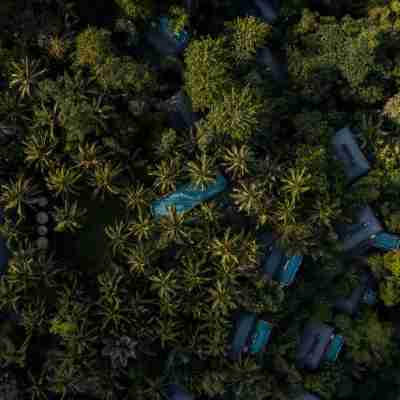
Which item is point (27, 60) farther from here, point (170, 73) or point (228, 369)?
point (228, 369)

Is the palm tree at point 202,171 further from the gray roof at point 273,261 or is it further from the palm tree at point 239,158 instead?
the gray roof at point 273,261

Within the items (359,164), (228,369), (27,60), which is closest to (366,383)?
(228,369)

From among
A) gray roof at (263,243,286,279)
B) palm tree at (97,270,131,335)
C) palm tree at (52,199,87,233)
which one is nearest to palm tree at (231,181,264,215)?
gray roof at (263,243,286,279)

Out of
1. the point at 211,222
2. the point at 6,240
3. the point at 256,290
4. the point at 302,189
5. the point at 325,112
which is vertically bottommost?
the point at 6,240

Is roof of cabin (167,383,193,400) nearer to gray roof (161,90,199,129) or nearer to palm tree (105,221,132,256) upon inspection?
palm tree (105,221,132,256)

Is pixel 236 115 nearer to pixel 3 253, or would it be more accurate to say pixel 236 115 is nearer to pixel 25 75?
pixel 25 75

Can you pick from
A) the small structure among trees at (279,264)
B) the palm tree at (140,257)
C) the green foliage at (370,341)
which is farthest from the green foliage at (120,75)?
the green foliage at (370,341)
